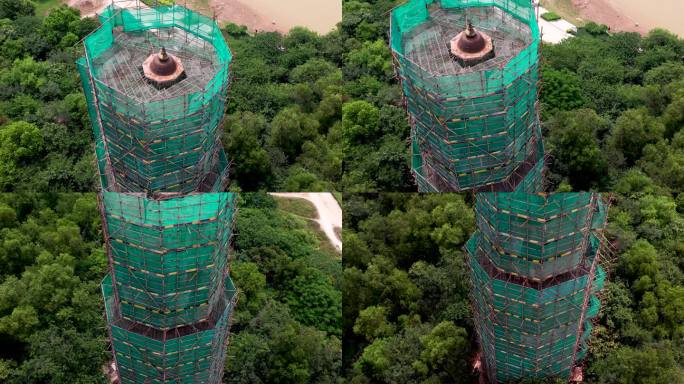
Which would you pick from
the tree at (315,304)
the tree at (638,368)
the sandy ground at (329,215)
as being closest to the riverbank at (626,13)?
the sandy ground at (329,215)

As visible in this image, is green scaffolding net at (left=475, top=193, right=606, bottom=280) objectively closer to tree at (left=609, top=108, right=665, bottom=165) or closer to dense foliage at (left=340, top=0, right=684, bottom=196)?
dense foliage at (left=340, top=0, right=684, bottom=196)

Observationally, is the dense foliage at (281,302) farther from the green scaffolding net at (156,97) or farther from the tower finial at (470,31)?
the tower finial at (470,31)

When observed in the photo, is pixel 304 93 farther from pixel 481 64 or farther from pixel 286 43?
pixel 481 64

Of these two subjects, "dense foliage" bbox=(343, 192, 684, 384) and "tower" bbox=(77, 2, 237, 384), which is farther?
"dense foliage" bbox=(343, 192, 684, 384)

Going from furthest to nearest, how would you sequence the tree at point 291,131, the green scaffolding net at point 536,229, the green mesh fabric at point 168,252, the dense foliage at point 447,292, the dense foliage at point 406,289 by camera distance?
the tree at point 291,131 < the dense foliage at point 406,289 < the dense foliage at point 447,292 < the green scaffolding net at point 536,229 < the green mesh fabric at point 168,252

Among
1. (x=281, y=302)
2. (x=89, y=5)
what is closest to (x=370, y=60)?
(x=281, y=302)

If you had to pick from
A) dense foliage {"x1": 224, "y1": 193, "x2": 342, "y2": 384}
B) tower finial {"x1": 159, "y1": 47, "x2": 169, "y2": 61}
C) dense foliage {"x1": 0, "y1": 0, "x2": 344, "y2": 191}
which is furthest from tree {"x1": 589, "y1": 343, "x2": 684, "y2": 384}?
tower finial {"x1": 159, "y1": 47, "x2": 169, "y2": 61}

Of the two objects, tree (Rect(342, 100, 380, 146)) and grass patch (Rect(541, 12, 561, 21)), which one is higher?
grass patch (Rect(541, 12, 561, 21))
